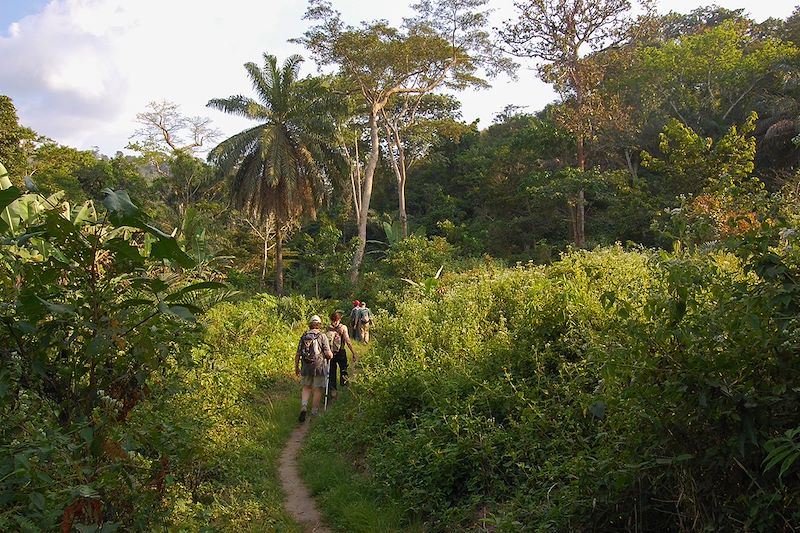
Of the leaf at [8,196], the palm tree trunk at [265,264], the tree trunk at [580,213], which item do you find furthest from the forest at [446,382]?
the palm tree trunk at [265,264]

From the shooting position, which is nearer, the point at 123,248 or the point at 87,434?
the point at 123,248

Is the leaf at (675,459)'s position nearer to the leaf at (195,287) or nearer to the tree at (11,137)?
the leaf at (195,287)

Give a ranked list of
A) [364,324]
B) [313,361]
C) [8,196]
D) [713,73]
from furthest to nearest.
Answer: [713,73], [364,324], [313,361], [8,196]

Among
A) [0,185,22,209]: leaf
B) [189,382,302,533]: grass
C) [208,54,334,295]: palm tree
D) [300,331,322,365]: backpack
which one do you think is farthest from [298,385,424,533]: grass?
[208,54,334,295]: palm tree

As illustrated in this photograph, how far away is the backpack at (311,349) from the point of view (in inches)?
323

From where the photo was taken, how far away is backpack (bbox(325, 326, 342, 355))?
29.9 feet

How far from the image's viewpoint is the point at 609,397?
332 centimetres

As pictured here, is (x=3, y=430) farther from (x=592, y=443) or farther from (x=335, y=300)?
(x=335, y=300)

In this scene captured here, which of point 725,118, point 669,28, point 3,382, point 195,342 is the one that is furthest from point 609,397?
point 669,28

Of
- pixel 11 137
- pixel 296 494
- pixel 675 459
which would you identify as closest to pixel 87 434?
pixel 675 459

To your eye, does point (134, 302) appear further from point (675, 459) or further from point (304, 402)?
point (304, 402)

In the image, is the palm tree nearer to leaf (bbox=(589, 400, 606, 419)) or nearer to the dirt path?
the dirt path

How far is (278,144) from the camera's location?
20969 millimetres

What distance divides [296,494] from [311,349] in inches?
104
